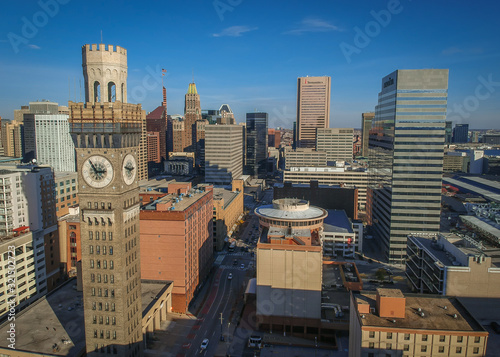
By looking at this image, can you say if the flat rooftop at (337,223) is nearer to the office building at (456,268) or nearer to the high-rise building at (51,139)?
the office building at (456,268)

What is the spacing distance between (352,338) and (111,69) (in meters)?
45.7

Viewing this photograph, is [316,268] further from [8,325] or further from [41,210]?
[41,210]

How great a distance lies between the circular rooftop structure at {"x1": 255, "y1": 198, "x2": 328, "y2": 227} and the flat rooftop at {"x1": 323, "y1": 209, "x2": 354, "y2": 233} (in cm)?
1192

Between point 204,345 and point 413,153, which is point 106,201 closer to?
point 204,345

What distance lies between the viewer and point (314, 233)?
8000 centimetres

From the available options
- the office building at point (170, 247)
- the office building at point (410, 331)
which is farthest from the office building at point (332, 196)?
the office building at point (410, 331)

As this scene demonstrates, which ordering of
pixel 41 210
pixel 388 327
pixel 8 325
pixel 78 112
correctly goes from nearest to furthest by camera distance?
pixel 388 327 → pixel 78 112 → pixel 8 325 → pixel 41 210

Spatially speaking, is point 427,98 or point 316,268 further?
point 427,98

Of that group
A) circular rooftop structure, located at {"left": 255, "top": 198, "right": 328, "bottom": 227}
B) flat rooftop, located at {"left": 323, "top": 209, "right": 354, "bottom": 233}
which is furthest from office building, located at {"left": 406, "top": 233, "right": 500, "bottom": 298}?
flat rooftop, located at {"left": 323, "top": 209, "right": 354, "bottom": 233}

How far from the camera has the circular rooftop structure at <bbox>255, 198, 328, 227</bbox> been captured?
3167 inches

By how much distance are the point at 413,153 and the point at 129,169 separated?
67613 millimetres

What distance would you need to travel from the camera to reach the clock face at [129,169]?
46.4 metres

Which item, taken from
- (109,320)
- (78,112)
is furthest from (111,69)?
(109,320)

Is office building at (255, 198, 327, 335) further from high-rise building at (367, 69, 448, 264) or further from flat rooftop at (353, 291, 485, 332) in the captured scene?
high-rise building at (367, 69, 448, 264)
